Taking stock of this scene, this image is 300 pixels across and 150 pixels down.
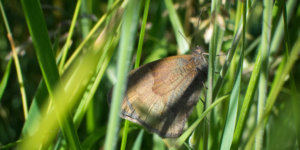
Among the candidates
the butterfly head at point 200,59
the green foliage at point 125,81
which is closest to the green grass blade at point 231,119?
the green foliage at point 125,81

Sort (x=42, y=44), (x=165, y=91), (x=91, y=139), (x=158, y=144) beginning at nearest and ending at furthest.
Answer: (x=42, y=44) → (x=91, y=139) → (x=165, y=91) → (x=158, y=144)

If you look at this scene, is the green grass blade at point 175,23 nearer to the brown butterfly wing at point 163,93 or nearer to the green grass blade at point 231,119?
the brown butterfly wing at point 163,93

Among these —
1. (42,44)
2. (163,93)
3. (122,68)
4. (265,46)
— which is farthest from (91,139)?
(265,46)

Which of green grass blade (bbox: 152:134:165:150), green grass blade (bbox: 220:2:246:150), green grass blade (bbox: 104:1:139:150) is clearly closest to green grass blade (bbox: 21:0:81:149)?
green grass blade (bbox: 104:1:139:150)

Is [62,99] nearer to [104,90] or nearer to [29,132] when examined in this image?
[29,132]

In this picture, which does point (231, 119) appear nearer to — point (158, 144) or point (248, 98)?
point (248, 98)

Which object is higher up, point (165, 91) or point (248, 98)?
point (248, 98)

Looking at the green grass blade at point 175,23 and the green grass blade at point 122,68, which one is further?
the green grass blade at point 175,23

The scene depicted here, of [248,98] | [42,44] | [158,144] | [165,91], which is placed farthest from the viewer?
[158,144]
